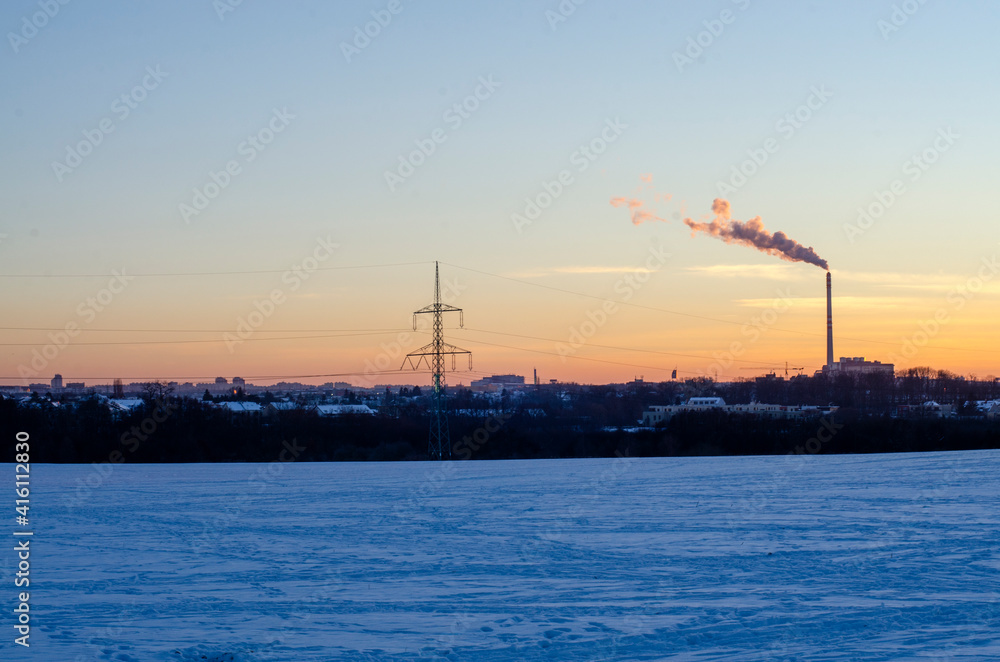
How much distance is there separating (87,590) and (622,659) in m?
6.00

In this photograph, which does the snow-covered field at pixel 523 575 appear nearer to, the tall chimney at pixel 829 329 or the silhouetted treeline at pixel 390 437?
the silhouetted treeline at pixel 390 437

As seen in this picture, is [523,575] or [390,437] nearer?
[523,575]

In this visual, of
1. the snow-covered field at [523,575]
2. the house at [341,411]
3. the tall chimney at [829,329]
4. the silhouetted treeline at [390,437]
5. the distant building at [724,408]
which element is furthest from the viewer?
the tall chimney at [829,329]

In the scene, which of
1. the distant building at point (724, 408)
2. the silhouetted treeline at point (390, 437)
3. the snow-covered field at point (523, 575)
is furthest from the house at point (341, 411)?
the snow-covered field at point (523, 575)

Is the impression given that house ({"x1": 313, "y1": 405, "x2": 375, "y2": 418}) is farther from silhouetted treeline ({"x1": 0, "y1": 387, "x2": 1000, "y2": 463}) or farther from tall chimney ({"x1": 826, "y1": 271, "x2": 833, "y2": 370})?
tall chimney ({"x1": 826, "y1": 271, "x2": 833, "y2": 370})

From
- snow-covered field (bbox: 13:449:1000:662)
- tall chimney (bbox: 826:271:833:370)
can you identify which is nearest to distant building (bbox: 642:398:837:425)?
tall chimney (bbox: 826:271:833:370)

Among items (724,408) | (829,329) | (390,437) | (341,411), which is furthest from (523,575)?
(829,329)

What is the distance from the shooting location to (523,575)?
35.9 feet

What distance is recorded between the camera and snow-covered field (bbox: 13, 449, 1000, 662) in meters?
8.03

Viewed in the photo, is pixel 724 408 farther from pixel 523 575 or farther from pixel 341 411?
pixel 523 575

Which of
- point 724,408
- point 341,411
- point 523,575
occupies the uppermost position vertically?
point 341,411

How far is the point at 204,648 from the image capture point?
784 cm

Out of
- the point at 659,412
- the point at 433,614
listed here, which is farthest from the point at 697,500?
the point at 659,412

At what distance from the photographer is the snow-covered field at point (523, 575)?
8.03 m
